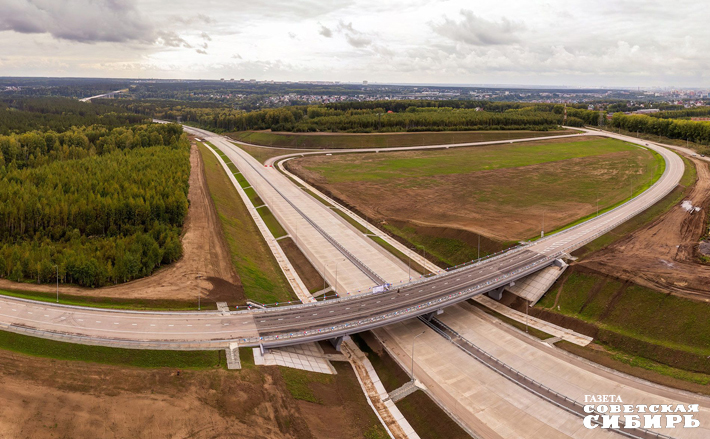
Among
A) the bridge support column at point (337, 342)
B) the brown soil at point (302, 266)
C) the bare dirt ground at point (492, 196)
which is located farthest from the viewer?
the bare dirt ground at point (492, 196)

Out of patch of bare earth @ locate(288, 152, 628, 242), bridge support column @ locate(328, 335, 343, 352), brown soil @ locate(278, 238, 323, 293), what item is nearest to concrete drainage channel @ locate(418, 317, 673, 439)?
bridge support column @ locate(328, 335, 343, 352)

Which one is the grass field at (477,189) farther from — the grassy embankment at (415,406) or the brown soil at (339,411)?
the brown soil at (339,411)

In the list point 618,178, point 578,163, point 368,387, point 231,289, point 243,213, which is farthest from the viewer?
point 578,163

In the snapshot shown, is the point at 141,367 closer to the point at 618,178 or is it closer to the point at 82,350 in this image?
the point at 82,350

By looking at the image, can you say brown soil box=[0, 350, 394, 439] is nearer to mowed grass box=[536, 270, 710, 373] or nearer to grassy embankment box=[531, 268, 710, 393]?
grassy embankment box=[531, 268, 710, 393]


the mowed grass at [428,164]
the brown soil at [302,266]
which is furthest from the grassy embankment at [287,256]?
the mowed grass at [428,164]

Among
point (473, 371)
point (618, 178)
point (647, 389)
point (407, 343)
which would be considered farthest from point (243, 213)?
point (618, 178)

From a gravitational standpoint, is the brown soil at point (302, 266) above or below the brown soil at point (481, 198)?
below
